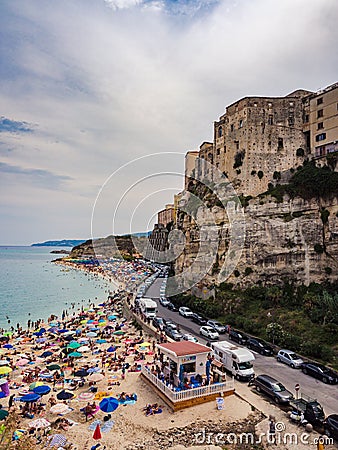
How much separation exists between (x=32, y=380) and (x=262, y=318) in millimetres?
19641

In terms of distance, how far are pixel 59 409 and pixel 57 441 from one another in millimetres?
2726

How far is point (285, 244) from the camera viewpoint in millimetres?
35938

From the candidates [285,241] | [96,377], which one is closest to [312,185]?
[285,241]

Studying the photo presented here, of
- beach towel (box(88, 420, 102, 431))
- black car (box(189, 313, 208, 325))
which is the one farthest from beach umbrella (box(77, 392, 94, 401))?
black car (box(189, 313, 208, 325))

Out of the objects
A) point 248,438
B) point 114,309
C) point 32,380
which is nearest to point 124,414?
point 248,438

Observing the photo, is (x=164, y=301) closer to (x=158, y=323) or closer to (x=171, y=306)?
(x=171, y=306)

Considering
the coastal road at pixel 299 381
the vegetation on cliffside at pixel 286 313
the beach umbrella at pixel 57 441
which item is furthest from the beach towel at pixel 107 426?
the vegetation on cliffside at pixel 286 313

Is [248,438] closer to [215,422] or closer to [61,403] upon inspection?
[215,422]

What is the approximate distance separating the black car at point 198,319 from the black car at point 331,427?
19.7 metres

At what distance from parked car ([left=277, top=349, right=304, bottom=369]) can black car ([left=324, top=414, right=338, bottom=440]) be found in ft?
25.5

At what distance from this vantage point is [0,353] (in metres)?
28.8

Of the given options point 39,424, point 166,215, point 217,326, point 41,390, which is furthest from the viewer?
point 166,215

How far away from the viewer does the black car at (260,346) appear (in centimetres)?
2467

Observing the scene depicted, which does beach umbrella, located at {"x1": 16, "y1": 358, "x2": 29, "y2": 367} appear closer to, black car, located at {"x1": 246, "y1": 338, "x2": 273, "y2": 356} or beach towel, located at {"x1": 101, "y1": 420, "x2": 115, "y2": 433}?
beach towel, located at {"x1": 101, "y1": 420, "x2": 115, "y2": 433}
